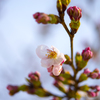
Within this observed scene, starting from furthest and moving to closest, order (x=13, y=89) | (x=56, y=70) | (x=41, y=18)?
1. (x=13, y=89)
2. (x=56, y=70)
3. (x=41, y=18)

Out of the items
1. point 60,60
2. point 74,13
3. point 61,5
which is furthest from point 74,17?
point 60,60

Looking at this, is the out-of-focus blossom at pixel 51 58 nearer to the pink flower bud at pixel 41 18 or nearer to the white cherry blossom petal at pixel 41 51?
the white cherry blossom petal at pixel 41 51

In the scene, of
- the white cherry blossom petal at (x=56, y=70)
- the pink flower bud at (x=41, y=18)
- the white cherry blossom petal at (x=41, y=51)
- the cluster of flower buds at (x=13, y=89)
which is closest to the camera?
the pink flower bud at (x=41, y=18)

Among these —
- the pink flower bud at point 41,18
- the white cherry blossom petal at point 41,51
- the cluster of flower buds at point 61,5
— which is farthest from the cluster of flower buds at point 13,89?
the cluster of flower buds at point 61,5

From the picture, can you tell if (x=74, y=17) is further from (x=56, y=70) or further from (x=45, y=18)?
(x=56, y=70)

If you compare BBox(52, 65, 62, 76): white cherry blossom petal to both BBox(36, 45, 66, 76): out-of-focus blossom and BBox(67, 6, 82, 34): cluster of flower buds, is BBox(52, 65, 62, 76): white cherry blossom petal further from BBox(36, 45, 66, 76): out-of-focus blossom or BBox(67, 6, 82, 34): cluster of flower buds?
BBox(67, 6, 82, 34): cluster of flower buds

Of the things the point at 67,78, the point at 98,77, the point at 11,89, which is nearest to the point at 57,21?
the point at 67,78

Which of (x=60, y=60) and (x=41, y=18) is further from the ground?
(x=41, y=18)
